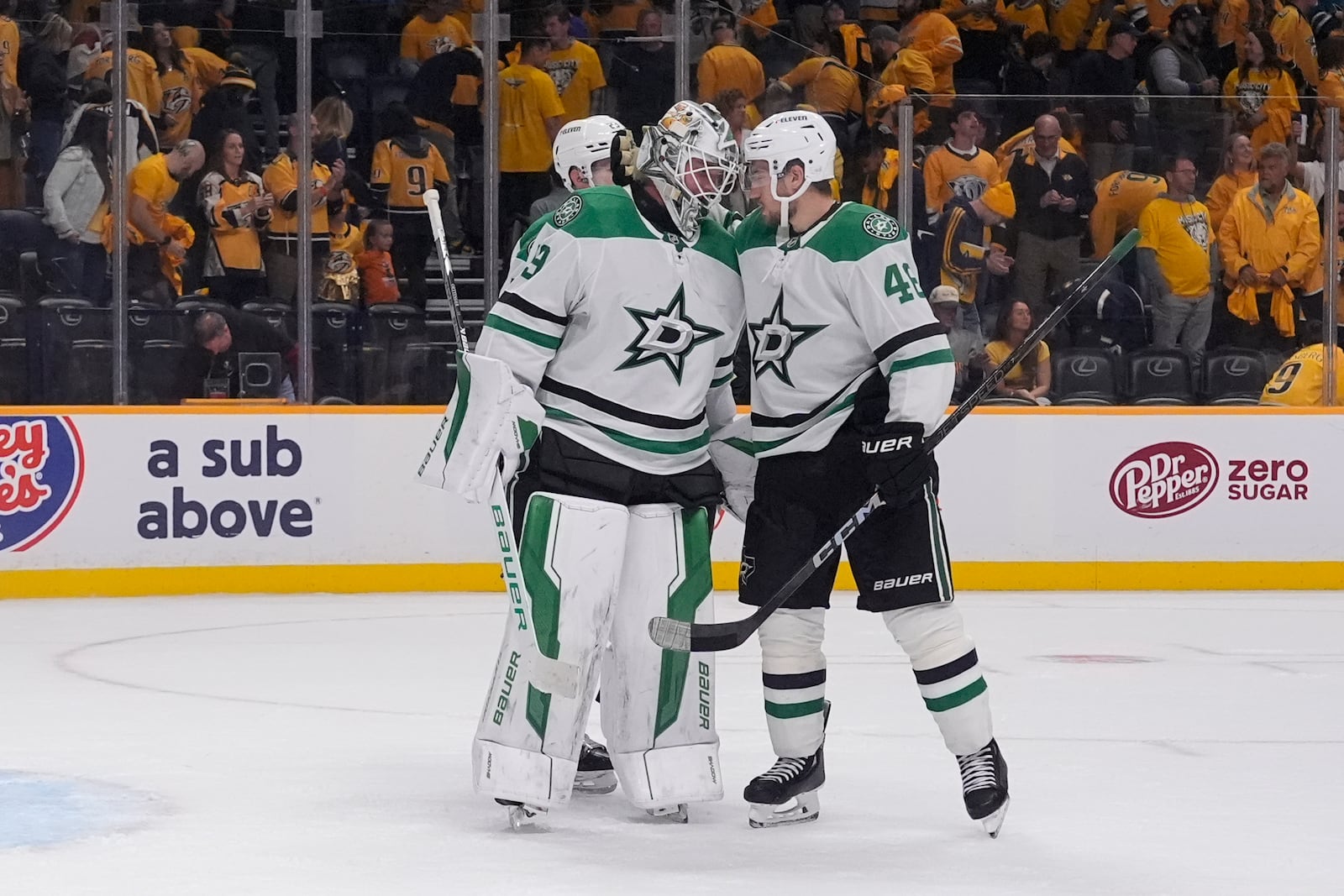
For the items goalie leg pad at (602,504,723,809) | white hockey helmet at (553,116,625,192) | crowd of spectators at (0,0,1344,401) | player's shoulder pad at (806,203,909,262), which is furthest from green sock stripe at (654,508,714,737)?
crowd of spectators at (0,0,1344,401)

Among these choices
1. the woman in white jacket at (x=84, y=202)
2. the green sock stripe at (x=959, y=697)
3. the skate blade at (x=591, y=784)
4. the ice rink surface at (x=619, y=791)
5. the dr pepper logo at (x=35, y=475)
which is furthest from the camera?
the woman in white jacket at (x=84, y=202)

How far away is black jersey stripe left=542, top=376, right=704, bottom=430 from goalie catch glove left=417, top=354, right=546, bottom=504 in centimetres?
8

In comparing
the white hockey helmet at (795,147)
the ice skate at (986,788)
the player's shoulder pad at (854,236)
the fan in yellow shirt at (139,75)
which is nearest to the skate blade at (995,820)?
the ice skate at (986,788)

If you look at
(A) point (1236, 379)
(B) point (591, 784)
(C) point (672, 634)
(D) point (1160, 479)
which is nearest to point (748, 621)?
(C) point (672, 634)

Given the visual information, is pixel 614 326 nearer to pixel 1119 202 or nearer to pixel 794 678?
pixel 794 678

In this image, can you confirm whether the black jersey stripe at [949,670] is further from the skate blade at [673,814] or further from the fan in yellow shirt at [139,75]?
the fan in yellow shirt at [139,75]

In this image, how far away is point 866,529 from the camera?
11.4ft

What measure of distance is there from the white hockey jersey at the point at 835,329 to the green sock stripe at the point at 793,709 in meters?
0.47

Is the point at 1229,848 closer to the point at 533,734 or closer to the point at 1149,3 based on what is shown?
the point at 533,734

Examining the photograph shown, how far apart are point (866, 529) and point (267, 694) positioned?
2.08m

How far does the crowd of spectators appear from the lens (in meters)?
7.12

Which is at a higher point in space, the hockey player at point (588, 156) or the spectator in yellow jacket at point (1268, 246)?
the hockey player at point (588, 156)

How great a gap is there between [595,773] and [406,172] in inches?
156

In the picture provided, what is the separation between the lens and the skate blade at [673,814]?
3498mm
